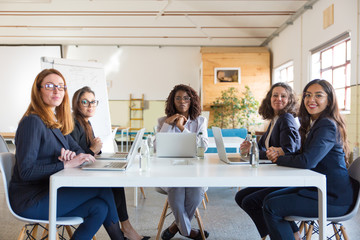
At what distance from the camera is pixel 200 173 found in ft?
5.08

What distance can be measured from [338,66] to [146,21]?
4.36m

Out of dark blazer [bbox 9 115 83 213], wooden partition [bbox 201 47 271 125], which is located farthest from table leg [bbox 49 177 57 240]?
wooden partition [bbox 201 47 271 125]

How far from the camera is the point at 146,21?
725 cm

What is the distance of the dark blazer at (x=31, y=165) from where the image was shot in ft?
5.06

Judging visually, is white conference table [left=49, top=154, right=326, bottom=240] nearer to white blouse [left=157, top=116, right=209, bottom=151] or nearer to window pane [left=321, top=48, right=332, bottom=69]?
white blouse [left=157, top=116, right=209, bottom=151]

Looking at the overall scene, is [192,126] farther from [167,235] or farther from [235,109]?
[235,109]

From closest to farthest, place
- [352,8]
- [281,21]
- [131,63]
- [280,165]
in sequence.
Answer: [280,165] < [352,8] < [281,21] < [131,63]

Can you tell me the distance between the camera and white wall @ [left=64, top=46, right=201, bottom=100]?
9.41 meters

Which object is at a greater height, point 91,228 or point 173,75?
point 173,75

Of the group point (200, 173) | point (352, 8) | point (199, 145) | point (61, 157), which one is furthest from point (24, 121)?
point (352, 8)

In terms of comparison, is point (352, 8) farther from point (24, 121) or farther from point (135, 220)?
point (24, 121)

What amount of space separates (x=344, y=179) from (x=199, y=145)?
0.96 m

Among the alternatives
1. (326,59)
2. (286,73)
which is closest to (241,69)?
(286,73)

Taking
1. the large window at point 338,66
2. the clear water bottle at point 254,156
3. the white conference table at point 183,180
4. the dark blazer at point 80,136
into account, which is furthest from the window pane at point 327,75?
the dark blazer at point 80,136
